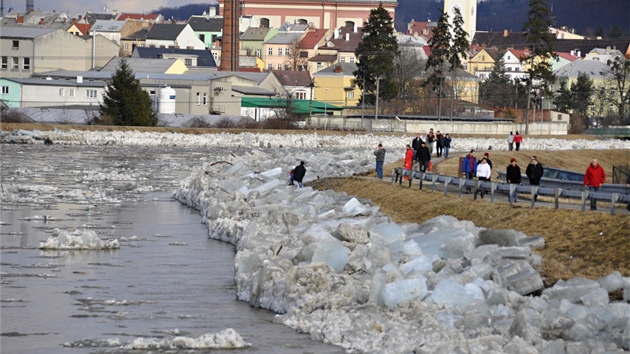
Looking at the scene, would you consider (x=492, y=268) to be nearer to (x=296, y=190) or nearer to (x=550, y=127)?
(x=296, y=190)

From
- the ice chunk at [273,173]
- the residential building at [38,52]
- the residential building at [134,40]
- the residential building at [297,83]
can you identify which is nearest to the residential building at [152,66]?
the residential building at [38,52]

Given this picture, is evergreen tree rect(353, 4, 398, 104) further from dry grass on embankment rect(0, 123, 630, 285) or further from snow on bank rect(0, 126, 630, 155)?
dry grass on embankment rect(0, 123, 630, 285)

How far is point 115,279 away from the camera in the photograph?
21.2m

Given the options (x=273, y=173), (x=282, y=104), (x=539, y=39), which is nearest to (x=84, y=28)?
(x=282, y=104)

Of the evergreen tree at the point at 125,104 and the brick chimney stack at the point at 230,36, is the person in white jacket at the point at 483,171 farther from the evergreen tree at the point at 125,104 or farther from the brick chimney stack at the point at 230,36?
the brick chimney stack at the point at 230,36

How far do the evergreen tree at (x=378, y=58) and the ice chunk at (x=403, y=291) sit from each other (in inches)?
2841

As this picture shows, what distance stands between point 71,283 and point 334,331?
5.61 meters

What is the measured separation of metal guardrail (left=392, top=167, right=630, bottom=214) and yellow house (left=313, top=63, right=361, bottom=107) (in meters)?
76.8

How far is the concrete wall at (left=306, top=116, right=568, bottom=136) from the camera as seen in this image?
81375mm

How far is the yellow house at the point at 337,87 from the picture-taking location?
112m

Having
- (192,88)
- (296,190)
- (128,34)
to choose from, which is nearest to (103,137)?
(192,88)

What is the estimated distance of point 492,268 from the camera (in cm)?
1920

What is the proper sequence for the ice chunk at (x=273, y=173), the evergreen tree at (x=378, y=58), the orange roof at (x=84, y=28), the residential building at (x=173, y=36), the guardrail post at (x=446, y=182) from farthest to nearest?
the orange roof at (x=84, y=28) → the residential building at (x=173, y=36) → the evergreen tree at (x=378, y=58) → the ice chunk at (x=273, y=173) → the guardrail post at (x=446, y=182)

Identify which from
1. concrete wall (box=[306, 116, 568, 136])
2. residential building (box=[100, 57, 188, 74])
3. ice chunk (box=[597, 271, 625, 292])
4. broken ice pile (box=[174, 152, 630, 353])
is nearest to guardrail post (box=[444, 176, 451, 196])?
broken ice pile (box=[174, 152, 630, 353])
